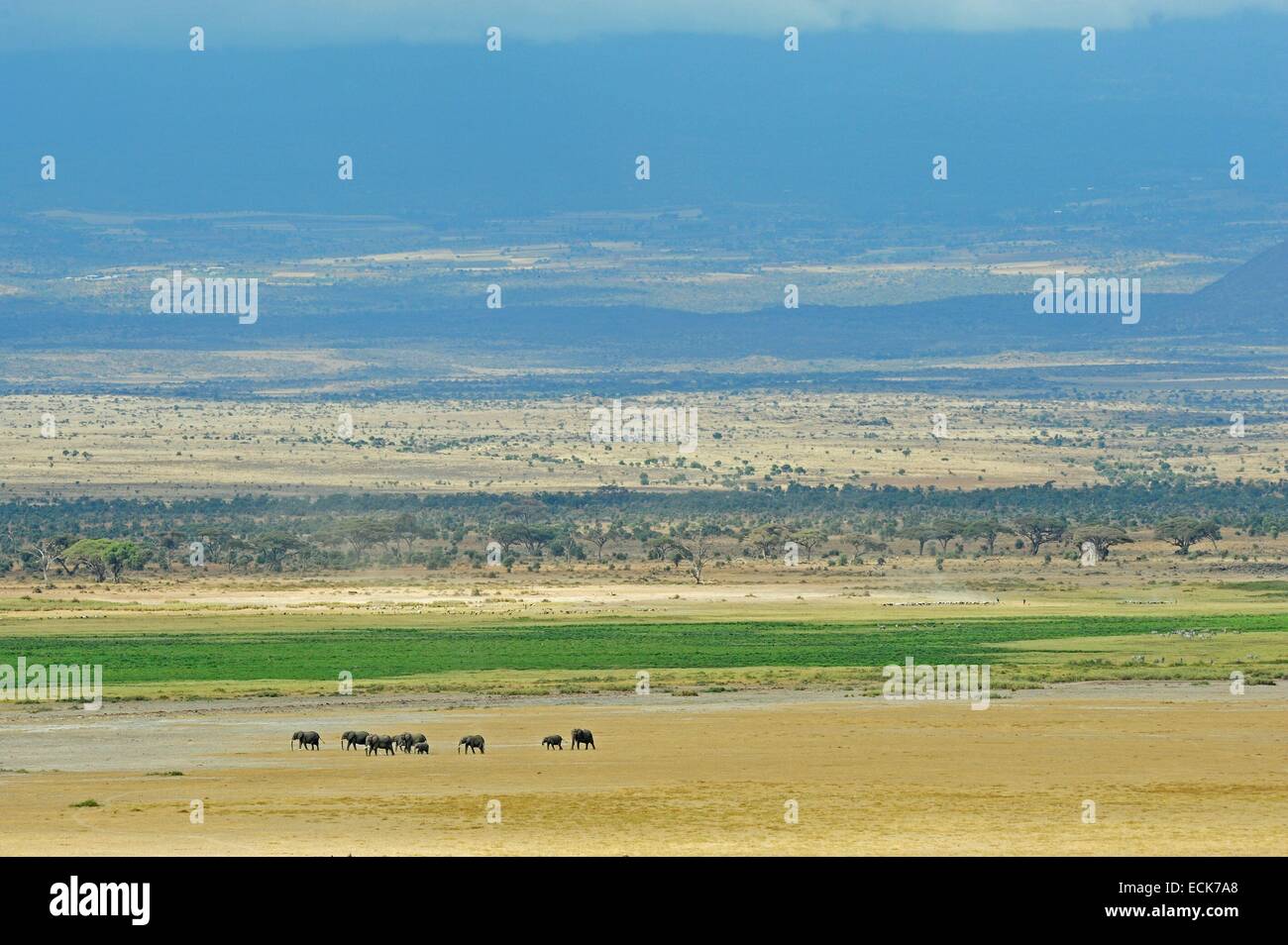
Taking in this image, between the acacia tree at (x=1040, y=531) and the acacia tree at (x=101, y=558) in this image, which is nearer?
the acacia tree at (x=101, y=558)

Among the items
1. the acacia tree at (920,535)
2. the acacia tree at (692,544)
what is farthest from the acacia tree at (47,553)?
the acacia tree at (920,535)

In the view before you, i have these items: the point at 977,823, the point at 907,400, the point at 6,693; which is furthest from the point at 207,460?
the point at 977,823

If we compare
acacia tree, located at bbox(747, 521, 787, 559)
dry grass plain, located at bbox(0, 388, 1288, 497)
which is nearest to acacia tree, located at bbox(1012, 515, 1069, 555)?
acacia tree, located at bbox(747, 521, 787, 559)

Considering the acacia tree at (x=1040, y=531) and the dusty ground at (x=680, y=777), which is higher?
the acacia tree at (x=1040, y=531)

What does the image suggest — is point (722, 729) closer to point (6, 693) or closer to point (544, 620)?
point (6, 693)

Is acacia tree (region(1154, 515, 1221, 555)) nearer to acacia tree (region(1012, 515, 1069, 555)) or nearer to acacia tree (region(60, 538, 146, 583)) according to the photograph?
acacia tree (region(1012, 515, 1069, 555))

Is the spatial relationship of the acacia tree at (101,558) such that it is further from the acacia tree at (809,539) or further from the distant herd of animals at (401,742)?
the distant herd of animals at (401,742)
